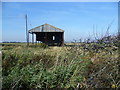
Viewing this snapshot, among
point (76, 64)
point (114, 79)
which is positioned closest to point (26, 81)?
point (76, 64)

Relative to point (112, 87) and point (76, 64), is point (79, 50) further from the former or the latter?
point (112, 87)

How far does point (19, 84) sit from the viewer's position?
231 centimetres

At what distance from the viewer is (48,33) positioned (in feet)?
59.6

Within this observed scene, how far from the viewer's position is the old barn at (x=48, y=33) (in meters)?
17.0

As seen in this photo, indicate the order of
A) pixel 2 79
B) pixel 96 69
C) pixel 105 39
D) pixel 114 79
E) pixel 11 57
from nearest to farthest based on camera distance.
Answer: pixel 2 79
pixel 114 79
pixel 96 69
pixel 11 57
pixel 105 39

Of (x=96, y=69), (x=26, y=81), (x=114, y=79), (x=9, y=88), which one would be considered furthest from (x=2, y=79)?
(x=114, y=79)

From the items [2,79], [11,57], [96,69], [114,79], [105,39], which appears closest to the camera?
[2,79]

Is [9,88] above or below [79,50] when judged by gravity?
below

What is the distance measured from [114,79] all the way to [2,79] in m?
1.93

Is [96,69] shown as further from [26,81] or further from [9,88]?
[9,88]

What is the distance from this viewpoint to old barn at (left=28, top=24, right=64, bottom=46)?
17.0 meters

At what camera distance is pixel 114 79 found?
2520 millimetres

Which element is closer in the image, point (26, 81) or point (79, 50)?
point (26, 81)

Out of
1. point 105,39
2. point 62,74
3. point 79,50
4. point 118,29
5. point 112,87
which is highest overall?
point 118,29
